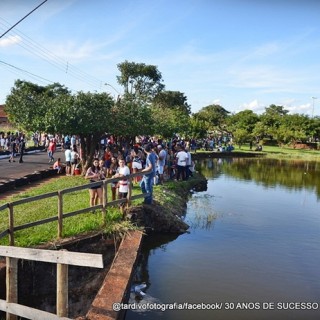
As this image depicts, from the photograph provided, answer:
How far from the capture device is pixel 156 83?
5788cm

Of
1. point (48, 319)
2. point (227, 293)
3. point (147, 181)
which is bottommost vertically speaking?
point (227, 293)

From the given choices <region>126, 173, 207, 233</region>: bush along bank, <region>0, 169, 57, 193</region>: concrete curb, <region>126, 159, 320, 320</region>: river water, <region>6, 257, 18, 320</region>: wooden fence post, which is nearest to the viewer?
<region>6, 257, 18, 320</region>: wooden fence post

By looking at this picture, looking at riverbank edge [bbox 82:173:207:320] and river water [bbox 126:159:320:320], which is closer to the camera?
riverbank edge [bbox 82:173:207:320]

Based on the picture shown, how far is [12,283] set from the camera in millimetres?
5840

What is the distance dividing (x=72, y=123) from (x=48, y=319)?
38.3 feet

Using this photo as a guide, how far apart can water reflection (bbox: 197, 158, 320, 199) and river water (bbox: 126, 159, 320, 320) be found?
6.50m

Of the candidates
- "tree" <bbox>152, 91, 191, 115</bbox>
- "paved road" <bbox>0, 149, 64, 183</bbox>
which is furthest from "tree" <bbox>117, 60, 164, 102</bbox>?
"paved road" <bbox>0, 149, 64, 183</bbox>

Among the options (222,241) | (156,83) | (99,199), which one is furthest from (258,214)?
(156,83)

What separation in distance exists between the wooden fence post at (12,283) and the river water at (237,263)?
245 cm

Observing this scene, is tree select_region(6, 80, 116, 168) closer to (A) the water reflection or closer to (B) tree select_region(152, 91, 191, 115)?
(A) the water reflection

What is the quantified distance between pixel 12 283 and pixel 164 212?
739cm

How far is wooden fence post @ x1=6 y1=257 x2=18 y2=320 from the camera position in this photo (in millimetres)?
5809

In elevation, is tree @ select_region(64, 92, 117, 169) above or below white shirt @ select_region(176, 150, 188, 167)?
above

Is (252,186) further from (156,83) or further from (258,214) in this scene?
(156,83)
